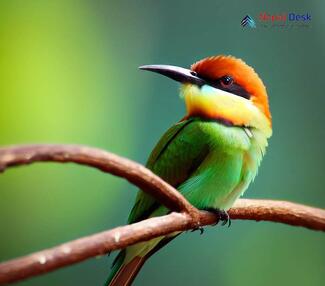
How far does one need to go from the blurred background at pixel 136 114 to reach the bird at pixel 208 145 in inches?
6.2

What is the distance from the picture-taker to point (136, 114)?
2.51 metres

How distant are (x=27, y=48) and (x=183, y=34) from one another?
74cm

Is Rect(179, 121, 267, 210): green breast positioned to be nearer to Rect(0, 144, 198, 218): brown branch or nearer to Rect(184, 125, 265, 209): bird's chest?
Rect(184, 125, 265, 209): bird's chest

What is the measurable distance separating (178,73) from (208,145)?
32 cm

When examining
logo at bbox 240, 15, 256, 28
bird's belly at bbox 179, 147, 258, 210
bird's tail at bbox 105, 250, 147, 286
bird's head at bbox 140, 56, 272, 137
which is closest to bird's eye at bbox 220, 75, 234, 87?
bird's head at bbox 140, 56, 272, 137

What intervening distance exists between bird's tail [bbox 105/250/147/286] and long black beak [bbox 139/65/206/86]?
28.1 inches

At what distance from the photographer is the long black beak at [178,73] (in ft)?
7.83

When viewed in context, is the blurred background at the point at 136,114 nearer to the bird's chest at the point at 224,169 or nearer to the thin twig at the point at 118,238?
the bird's chest at the point at 224,169

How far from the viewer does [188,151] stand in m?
2.32

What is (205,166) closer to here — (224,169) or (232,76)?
(224,169)

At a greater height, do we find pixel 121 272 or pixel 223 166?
pixel 223 166

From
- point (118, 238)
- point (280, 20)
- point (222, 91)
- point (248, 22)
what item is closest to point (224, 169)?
point (222, 91)

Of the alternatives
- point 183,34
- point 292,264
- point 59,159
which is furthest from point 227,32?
point 59,159

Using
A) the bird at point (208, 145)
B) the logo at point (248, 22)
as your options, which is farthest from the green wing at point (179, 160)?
the logo at point (248, 22)
